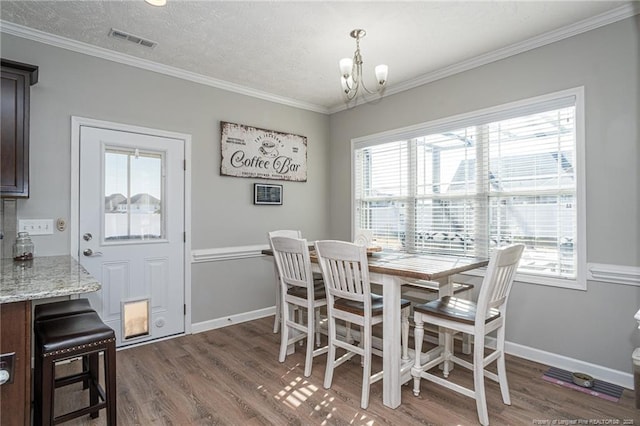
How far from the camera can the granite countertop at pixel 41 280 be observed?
1.52m

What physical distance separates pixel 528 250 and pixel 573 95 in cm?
130

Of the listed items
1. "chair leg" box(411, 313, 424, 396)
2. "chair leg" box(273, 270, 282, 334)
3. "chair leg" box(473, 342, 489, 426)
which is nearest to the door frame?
"chair leg" box(273, 270, 282, 334)

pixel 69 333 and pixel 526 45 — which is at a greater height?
pixel 526 45

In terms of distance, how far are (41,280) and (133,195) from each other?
→ 1646mm

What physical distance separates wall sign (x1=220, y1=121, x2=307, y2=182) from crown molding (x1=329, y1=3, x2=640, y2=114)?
4.48ft

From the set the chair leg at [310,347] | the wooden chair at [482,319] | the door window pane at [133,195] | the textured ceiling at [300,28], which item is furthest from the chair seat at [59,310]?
the wooden chair at [482,319]

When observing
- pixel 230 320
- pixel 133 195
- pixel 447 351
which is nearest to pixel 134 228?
pixel 133 195

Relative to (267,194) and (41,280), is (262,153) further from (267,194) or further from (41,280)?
(41,280)

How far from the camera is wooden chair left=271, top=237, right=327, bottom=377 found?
2.65 meters

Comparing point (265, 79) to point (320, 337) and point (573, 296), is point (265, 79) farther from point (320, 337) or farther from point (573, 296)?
point (573, 296)

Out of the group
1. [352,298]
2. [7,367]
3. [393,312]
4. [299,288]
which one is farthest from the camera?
[299,288]

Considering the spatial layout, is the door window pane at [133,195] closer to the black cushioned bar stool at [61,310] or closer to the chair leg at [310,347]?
the black cushioned bar stool at [61,310]

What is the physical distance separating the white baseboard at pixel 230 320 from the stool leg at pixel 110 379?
1.80 metres

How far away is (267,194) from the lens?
4273 mm
